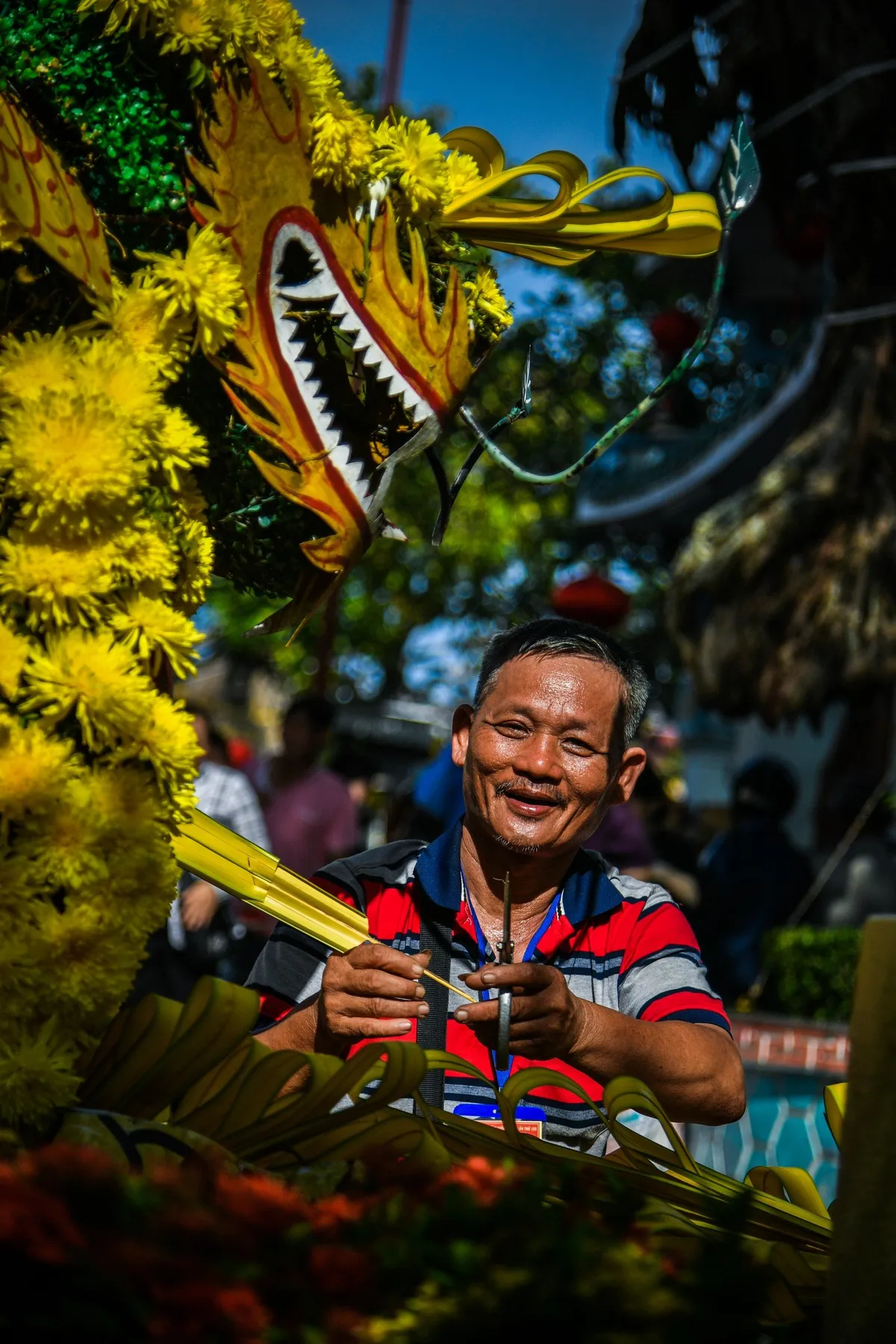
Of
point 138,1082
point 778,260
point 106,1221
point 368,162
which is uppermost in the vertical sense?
point 778,260

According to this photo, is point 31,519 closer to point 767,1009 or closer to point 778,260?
point 767,1009

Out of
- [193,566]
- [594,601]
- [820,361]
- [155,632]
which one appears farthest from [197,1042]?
[820,361]

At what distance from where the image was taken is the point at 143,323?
1.68m

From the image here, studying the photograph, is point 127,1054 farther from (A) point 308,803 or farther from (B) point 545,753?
(A) point 308,803

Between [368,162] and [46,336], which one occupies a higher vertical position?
[368,162]

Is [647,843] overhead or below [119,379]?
overhead

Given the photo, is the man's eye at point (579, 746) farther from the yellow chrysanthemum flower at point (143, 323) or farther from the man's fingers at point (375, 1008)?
the yellow chrysanthemum flower at point (143, 323)

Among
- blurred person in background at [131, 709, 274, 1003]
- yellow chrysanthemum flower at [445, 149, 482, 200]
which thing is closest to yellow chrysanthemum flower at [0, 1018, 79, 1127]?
yellow chrysanthemum flower at [445, 149, 482, 200]

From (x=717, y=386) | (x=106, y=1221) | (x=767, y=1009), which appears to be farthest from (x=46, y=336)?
(x=717, y=386)

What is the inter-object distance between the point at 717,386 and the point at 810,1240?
65.0 feet

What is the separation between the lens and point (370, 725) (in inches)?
965

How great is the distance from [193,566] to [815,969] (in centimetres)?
497

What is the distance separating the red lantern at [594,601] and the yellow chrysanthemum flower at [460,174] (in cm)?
542

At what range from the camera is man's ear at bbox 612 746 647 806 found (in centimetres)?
239
